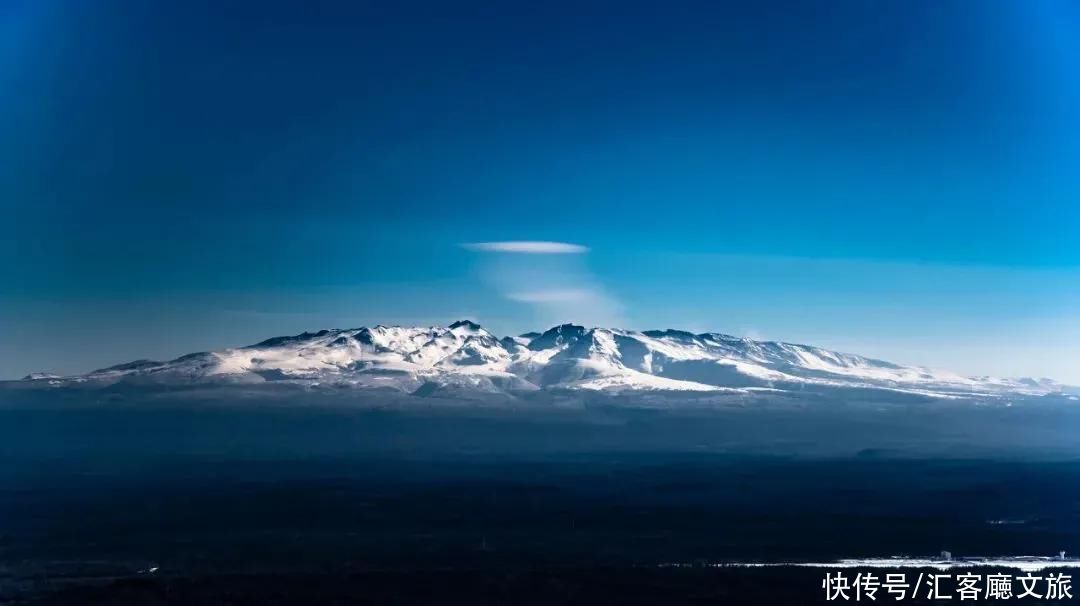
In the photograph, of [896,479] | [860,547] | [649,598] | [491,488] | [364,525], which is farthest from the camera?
[896,479]

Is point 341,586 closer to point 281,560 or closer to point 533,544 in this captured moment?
point 281,560

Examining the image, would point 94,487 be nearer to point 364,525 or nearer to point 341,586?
point 364,525

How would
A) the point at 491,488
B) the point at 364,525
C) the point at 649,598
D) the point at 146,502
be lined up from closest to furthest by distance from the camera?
the point at 649,598
the point at 364,525
the point at 146,502
the point at 491,488

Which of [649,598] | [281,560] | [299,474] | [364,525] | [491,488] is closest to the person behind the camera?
[649,598]

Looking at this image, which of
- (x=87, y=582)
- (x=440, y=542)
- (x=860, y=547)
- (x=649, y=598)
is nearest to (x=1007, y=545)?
(x=860, y=547)

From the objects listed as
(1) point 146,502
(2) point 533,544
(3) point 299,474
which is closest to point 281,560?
(2) point 533,544

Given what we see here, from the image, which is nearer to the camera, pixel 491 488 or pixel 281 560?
pixel 281 560

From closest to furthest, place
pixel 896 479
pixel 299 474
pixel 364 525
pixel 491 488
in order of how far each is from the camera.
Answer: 1. pixel 364 525
2. pixel 491 488
3. pixel 896 479
4. pixel 299 474

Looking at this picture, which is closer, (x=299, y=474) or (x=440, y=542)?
(x=440, y=542)
